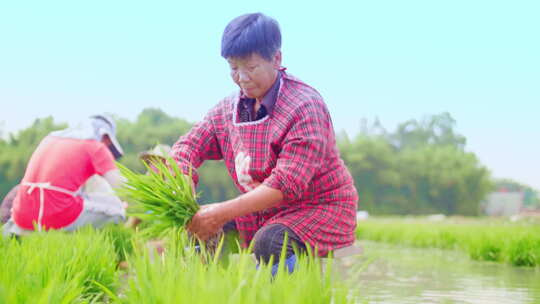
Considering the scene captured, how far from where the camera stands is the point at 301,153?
326 centimetres

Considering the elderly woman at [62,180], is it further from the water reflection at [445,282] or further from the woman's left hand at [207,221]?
the woman's left hand at [207,221]

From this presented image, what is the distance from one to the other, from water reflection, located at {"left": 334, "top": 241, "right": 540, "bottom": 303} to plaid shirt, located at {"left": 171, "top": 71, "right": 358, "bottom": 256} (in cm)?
41

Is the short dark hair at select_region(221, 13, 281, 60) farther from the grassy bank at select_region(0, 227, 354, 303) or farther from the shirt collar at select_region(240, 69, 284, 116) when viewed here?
the grassy bank at select_region(0, 227, 354, 303)

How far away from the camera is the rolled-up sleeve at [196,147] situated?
3.60 meters

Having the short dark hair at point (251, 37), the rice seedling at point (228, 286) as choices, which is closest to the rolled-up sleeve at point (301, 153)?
the short dark hair at point (251, 37)

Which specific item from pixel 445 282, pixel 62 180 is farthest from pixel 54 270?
pixel 445 282

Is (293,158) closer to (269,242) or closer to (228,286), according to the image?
(269,242)

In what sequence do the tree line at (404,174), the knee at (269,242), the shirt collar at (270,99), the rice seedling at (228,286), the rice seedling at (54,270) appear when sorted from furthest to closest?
the tree line at (404,174) → the shirt collar at (270,99) → the knee at (269,242) → the rice seedling at (54,270) → the rice seedling at (228,286)

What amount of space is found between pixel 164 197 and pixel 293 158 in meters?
0.60

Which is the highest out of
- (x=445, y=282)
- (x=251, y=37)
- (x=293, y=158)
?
(x=251, y=37)

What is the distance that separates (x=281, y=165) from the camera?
3.21m

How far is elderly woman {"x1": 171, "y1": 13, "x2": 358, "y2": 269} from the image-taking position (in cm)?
321

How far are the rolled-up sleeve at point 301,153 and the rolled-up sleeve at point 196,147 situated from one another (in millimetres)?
487

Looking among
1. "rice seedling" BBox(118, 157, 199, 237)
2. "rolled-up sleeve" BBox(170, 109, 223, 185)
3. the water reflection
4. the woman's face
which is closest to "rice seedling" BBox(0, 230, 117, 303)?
"rice seedling" BBox(118, 157, 199, 237)
